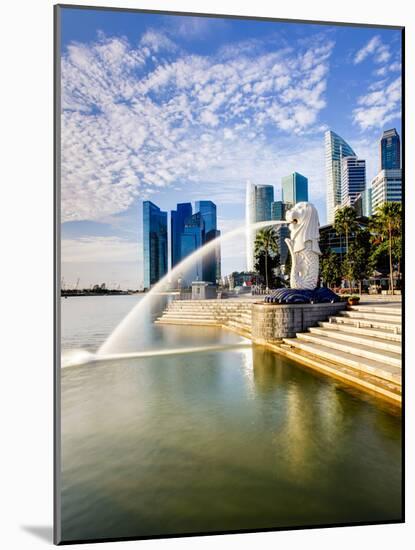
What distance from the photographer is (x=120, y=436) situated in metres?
5.72

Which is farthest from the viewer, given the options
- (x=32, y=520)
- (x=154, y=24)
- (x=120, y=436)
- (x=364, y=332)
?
(x=364, y=332)

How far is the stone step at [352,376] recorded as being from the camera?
252 inches

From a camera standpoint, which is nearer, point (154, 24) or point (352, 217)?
point (154, 24)

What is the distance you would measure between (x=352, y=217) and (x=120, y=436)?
25400 millimetres

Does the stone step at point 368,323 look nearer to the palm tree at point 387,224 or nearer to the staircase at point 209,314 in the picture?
the staircase at point 209,314

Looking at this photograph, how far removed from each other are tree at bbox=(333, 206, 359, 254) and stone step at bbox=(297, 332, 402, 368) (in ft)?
57.4

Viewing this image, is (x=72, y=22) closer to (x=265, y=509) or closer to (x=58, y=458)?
(x=58, y=458)

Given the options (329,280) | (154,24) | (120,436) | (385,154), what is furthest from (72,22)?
(329,280)

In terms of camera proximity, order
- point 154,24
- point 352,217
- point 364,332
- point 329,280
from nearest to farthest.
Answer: point 154,24 → point 364,332 → point 352,217 → point 329,280

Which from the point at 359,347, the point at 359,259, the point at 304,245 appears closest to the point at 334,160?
the point at 304,245

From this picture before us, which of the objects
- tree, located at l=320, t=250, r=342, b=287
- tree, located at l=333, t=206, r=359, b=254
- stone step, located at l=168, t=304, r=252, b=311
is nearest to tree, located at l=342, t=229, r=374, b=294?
tree, located at l=333, t=206, r=359, b=254

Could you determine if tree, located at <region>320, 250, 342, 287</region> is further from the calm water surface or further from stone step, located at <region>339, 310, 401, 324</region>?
the calm water surface

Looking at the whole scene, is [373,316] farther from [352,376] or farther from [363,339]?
[352,376]

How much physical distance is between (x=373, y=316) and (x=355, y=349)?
7.49ft
